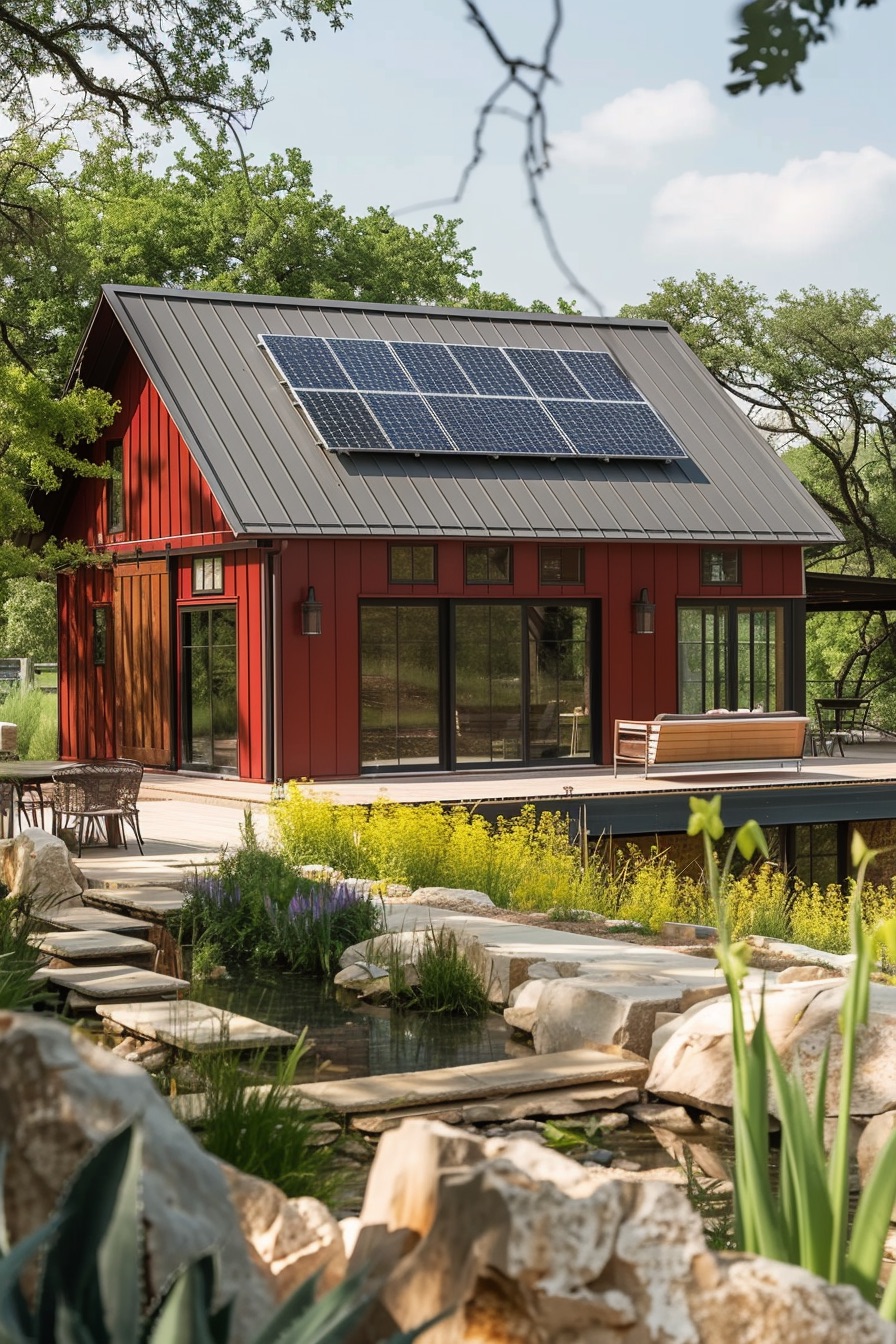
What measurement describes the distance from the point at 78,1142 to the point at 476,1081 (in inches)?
157

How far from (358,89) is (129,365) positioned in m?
21.0

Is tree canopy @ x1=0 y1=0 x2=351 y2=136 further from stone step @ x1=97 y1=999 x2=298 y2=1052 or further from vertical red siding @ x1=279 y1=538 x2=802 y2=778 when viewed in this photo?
vertical red siding @ x1=279 y1=538 x2=802 y2=778

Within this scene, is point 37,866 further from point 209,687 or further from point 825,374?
point 825,374

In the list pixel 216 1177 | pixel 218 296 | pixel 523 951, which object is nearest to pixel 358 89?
pixel 216 1177

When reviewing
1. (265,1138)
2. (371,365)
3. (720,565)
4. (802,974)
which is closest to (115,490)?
(371,365)

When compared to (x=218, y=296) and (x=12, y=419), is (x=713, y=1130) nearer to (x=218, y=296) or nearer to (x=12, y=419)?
(x=12, y=419)

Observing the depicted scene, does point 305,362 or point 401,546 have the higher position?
point 305,362

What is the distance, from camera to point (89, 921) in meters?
10.4

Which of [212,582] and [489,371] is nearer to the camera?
[212,582]

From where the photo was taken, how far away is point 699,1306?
9.41 feet

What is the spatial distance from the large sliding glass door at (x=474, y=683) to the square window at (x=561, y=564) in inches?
14.2

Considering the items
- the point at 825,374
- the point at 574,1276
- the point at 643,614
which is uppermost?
the point at 825,374

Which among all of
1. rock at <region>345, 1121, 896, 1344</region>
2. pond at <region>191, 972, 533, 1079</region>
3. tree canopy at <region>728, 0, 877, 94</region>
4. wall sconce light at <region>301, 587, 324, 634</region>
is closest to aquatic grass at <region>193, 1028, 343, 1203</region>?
rock at <region>345, 1121, 896, 1344</region>

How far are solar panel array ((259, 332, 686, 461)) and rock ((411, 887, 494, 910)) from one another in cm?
1062
